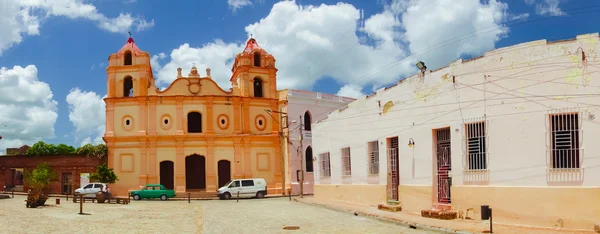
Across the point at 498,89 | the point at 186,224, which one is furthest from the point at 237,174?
the point at 498,89

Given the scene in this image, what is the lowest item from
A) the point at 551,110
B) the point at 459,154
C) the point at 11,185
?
the point at 11,185

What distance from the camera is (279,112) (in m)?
38.4

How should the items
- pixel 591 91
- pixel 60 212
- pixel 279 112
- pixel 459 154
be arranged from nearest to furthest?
pixel 591 91
pixel 459 154
pixel 60 212
pixel 279 112

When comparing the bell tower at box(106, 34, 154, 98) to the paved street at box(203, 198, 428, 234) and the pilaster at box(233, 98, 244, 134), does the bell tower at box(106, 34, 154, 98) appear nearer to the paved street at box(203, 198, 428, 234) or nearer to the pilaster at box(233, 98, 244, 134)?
the pilaster at box(233, 98, 244, 134)

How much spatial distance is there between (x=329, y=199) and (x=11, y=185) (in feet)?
85.8

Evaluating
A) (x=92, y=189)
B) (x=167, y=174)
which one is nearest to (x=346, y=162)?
(x=92, y=189)

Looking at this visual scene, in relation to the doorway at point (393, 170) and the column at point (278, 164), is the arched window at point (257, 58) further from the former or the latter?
the doorway at point (393, 170)

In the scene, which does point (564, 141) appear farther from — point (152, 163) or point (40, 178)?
point (152, 163)

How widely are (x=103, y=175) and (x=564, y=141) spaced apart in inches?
1181

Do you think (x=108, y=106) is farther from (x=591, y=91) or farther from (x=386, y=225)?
(x=591, y=91)

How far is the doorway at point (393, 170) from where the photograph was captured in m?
21.1

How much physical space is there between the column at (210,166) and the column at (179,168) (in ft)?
5.66

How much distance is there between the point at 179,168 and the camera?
38469mm

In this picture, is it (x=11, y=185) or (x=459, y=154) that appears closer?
(x=459, y=154)
